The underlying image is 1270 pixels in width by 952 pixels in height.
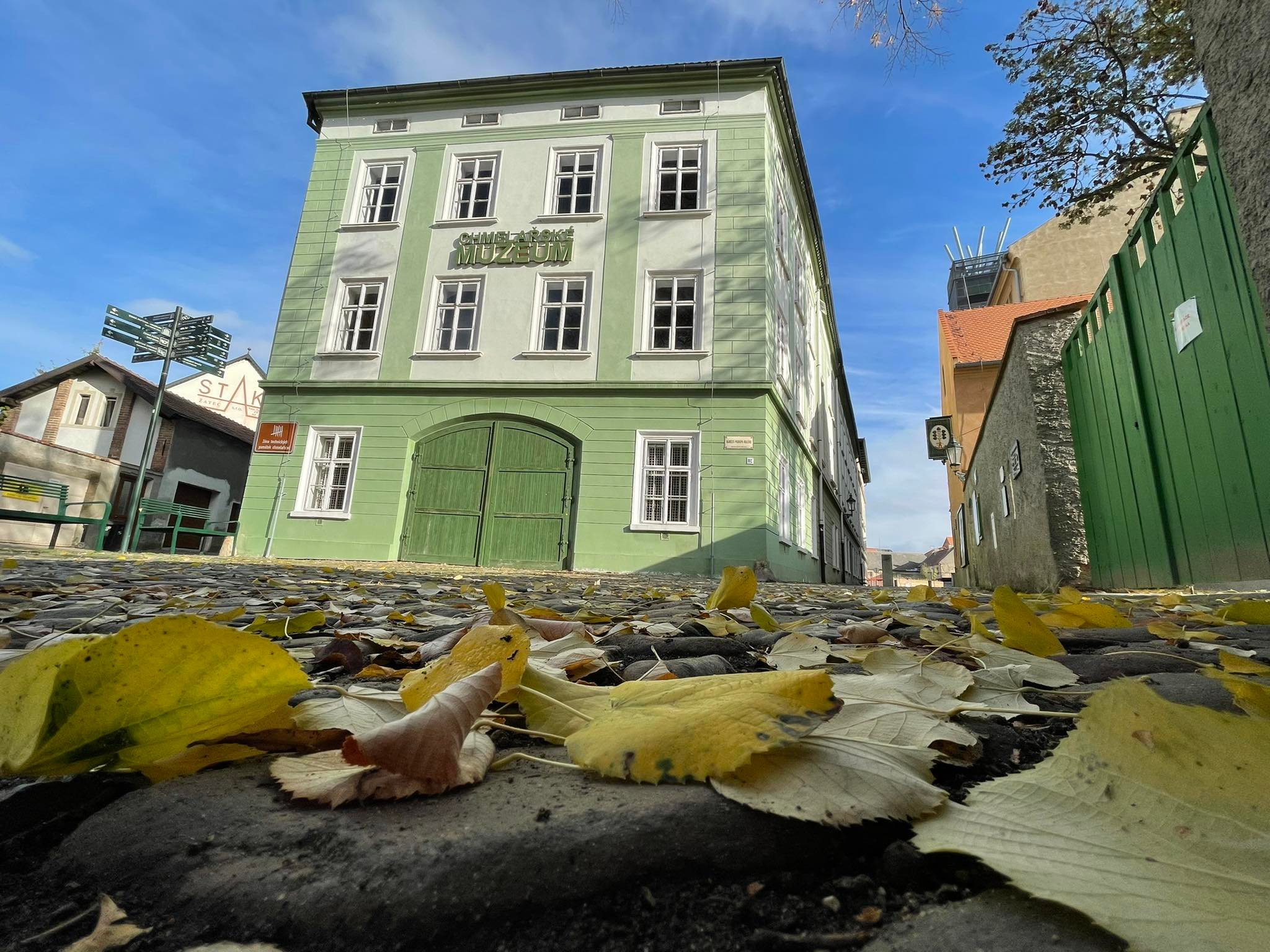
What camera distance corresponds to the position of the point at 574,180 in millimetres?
12312

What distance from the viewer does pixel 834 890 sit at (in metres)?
0.45

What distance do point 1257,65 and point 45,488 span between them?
2169cm

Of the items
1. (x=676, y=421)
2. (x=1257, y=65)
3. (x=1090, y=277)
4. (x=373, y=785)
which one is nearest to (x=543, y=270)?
(x=676, y=421)

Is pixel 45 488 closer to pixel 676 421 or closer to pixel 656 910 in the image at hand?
pixel 676 421

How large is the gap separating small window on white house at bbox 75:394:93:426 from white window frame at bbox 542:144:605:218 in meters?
19.9

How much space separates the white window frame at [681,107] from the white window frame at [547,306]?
370cm

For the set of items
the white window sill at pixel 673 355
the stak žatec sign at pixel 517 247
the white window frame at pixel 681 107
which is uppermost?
the white window frame at pixel 681 107

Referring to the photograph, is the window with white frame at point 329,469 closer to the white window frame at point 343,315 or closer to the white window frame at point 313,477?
the white window frame at point 313,477

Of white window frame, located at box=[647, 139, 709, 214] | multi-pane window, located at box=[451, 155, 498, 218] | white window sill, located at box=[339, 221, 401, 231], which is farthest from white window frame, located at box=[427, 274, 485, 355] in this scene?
white window frame, located at box=[647, 139, 709, 214]

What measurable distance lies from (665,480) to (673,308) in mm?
3083

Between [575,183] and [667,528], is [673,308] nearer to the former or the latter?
[575,183]

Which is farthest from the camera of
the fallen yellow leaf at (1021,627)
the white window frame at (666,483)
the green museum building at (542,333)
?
the green museum building at (542,333)

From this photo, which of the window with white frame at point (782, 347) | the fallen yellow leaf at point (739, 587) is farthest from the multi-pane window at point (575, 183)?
the fallen yellow leaf at point (739, 587)

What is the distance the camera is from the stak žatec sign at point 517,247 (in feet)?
38.6
